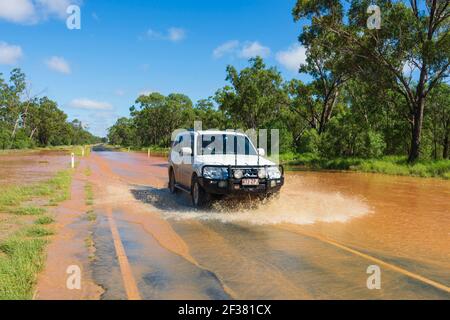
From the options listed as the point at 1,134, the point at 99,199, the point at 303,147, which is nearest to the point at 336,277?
the point at 99,199

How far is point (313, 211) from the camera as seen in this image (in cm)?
1060

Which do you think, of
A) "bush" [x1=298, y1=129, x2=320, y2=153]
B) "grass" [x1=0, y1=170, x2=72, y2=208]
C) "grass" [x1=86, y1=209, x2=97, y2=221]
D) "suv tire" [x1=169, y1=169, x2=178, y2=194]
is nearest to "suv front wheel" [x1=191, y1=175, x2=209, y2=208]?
"grass" [x1=86, y1=209, x2=97, y2=221]

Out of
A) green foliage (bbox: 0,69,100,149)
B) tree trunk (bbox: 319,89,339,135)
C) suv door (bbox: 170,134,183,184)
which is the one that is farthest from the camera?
green foliage (bbox: 0,69,100,149)

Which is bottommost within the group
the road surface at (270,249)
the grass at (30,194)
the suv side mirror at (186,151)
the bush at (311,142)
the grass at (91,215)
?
the road surface at (270,249)

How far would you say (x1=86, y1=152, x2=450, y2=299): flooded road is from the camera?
16.3ft

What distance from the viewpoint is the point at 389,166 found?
26.8 m

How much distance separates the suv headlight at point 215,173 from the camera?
9.94m

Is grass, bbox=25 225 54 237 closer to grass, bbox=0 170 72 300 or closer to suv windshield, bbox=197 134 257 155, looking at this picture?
grass, bbox=0 170 72 300

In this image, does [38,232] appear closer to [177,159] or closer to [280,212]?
[280,212]

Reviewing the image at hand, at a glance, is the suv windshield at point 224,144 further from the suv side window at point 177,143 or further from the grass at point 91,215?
the grass at point 91,215

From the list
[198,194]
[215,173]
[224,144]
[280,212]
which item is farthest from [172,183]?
[280,212]

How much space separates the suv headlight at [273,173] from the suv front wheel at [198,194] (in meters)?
1.56

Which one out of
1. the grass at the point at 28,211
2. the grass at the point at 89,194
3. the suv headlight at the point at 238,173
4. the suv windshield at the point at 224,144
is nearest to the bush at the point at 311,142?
the grass at the point at 89,194
